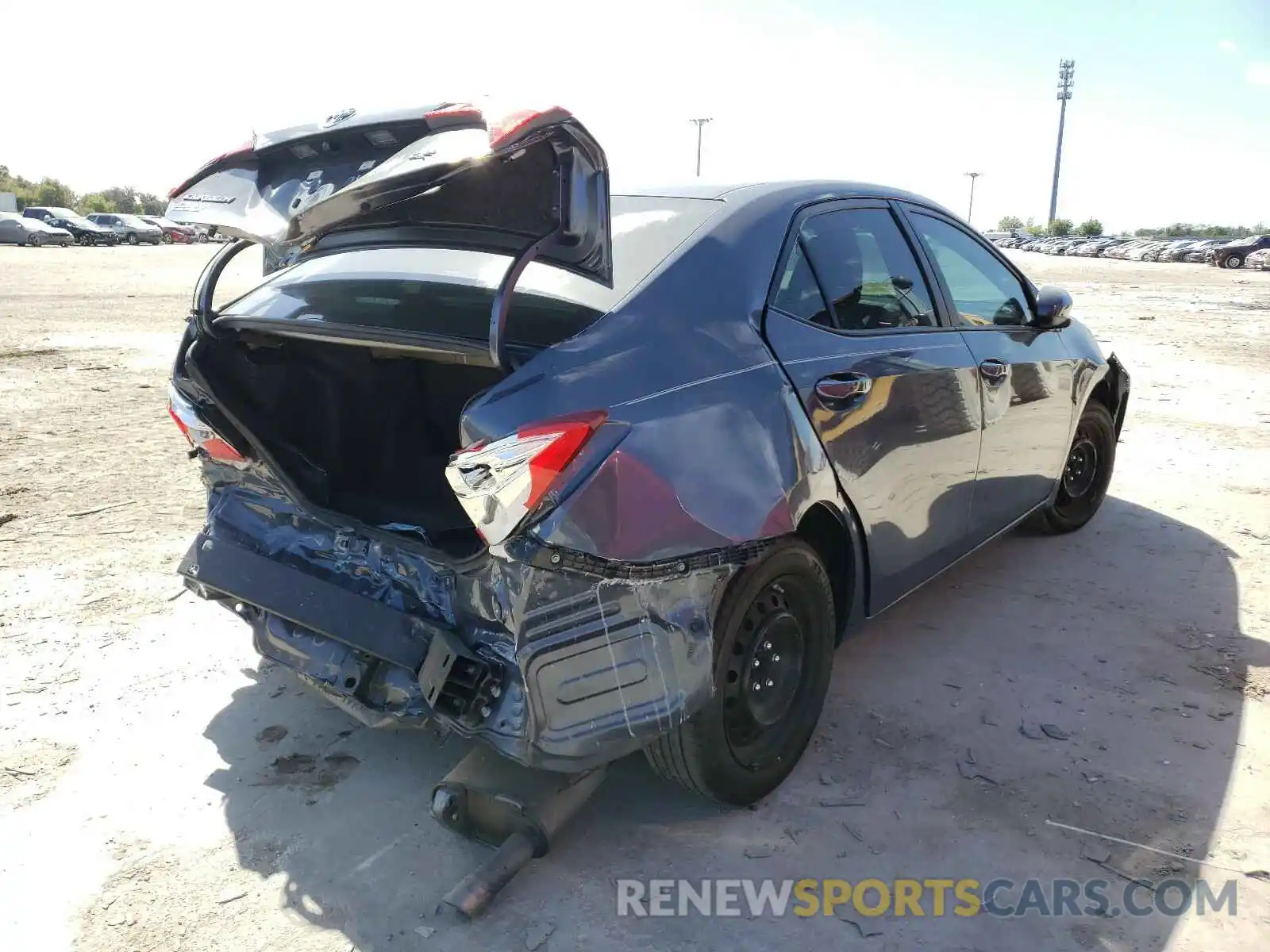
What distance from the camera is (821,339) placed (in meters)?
2.76

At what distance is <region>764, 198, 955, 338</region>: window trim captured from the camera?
272 centimetres

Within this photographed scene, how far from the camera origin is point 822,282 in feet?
9.52

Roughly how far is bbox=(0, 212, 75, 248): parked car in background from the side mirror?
4175 centimetres

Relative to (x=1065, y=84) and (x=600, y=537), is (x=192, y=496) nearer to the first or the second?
(x=600, y=537)

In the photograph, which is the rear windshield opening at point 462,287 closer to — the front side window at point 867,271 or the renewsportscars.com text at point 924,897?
the front side window at point 867,271

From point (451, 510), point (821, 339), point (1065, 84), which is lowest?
point (451, 510)

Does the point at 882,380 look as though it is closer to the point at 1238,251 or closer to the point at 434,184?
the point at 434,184

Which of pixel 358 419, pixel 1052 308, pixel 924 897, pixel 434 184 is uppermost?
pixel 434 184

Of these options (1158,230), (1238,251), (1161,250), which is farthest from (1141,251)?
(1158,230)

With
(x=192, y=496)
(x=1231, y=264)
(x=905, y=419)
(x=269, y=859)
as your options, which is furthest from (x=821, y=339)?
(x=1231, y=264)

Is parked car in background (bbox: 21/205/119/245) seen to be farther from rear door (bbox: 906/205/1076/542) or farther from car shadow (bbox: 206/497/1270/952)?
rear door (bbox: 906/205/1076/542)

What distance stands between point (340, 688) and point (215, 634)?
61.0 inches

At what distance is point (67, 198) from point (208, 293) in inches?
3155

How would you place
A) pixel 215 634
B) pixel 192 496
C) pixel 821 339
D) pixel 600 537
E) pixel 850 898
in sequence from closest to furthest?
pixel 600 537 < pixel 850 898 < pixel 821 339 < pixel 215 634 < pixel 192 496
